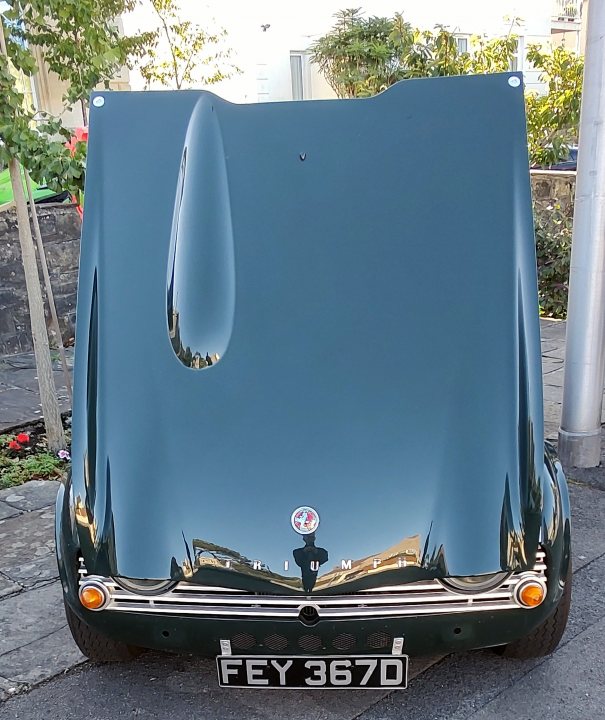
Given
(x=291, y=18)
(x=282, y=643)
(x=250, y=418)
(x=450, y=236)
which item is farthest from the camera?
(x=291, y=18)

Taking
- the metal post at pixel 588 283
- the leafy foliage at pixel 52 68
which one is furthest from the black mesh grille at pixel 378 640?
the leafy foliage at pixel 52 68

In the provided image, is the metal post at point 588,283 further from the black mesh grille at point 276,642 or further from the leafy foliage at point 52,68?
the black mesh grille at point 276,642

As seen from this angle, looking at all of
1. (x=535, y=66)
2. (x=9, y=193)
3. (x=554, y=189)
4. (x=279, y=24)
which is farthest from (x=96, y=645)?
(x=279, y=24)

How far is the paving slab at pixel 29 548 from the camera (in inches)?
153

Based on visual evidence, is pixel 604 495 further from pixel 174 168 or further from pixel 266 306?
pixel 174 168

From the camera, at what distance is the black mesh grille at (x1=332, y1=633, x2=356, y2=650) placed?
2.45m

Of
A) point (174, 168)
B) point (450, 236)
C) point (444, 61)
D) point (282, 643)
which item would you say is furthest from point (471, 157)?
point (444, 61)

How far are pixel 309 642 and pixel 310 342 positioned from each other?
40.8 inches

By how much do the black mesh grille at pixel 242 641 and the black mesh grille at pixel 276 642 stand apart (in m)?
0.05

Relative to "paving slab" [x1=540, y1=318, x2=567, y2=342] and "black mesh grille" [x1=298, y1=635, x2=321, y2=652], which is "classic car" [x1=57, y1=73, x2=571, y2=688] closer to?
"black mesh grille" [x1=298, y1=635, x2=321, y2=652]

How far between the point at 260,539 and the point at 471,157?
165cm

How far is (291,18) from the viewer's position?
A: 1698 cm

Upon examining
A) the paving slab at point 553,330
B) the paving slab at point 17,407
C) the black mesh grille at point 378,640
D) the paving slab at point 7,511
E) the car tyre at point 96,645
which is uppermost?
the black mesh grille at point 378,640

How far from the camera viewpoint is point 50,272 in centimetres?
810
